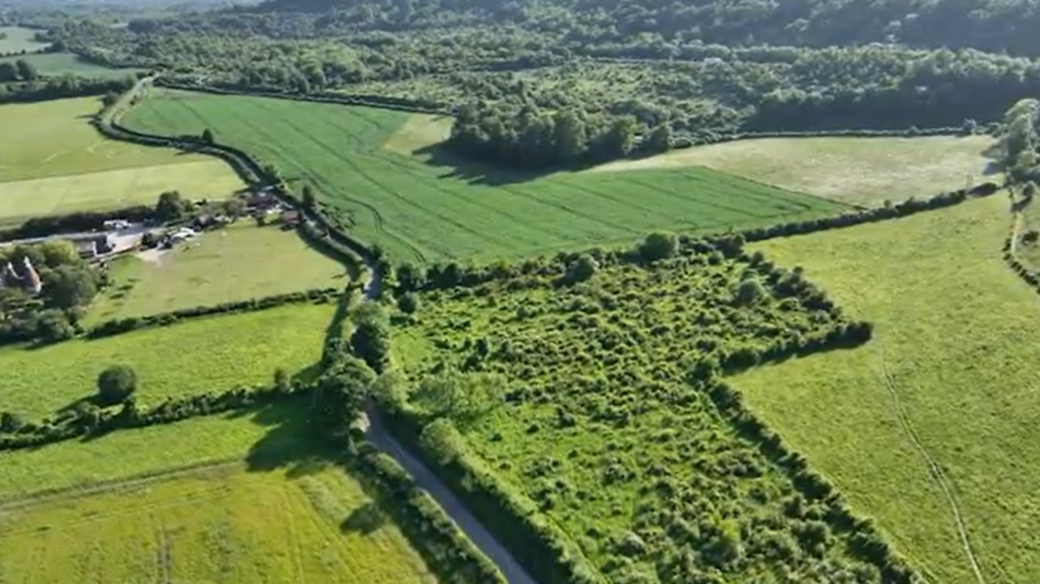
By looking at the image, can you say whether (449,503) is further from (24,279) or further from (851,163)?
(851,163)

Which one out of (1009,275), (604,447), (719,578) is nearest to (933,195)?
(1009,275)

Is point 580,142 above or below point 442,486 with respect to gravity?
above

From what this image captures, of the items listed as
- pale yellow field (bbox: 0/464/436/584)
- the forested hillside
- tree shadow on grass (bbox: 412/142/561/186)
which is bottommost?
pale yellow field (bbox: 0/464/436/584)

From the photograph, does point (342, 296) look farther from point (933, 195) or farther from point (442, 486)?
point (933, 195)

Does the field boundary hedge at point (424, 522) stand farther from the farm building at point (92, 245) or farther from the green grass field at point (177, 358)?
the farm building at point (92, 245)

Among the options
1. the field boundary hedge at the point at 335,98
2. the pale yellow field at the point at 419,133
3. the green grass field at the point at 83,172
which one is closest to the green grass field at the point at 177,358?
the green grass field at the point at 83,172

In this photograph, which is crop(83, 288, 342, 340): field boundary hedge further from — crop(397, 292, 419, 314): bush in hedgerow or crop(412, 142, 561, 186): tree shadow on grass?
crop(412, 142, 561, 186): tree shadow on grass

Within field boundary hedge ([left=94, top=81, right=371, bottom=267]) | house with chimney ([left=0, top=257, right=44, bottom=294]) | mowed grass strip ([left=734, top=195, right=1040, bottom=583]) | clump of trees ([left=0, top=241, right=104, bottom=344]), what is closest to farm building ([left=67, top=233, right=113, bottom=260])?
clump of trees ([left=0, top=241, right=104, bottom=344])
